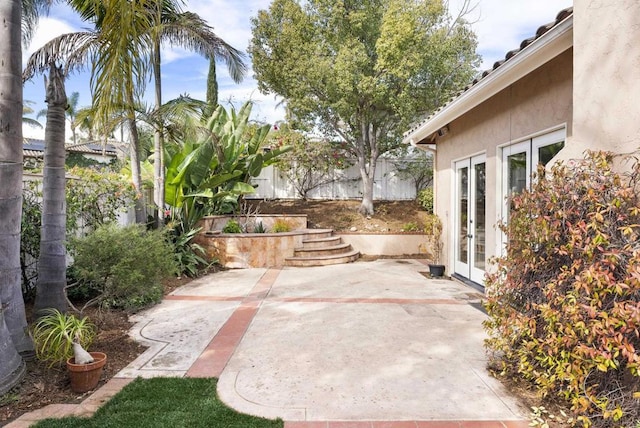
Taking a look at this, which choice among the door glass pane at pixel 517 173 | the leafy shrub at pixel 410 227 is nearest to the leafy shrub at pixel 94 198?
the door glass pane at pixel 517 173

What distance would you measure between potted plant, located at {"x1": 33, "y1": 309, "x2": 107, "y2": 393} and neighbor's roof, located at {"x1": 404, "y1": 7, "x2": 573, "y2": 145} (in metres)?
5.80

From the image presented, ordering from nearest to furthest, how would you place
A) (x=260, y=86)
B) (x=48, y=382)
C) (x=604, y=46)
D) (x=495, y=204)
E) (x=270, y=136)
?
(x=604, y=46)
(x=48, y=382)
(x=495, y=204)
(x=260, y=86)
(x=270, y=136)

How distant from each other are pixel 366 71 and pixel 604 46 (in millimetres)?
10152

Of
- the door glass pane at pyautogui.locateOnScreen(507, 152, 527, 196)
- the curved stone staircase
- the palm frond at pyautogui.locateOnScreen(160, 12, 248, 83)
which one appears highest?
the palm frond at pyautogui.locateOnScreen(160, 12, 248, 83)

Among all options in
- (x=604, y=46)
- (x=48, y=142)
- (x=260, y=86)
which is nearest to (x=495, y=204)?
(x=604, y=46)

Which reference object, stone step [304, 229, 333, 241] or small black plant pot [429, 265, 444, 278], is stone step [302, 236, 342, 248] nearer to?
stone step [304, 229, 333, 241]

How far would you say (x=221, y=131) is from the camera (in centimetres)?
1134

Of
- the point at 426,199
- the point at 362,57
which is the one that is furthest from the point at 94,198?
the point at 426,199

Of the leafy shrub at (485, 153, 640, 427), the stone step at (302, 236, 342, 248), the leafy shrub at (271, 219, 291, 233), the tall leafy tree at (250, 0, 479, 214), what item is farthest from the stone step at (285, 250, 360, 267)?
the leafy shrub at (485, 153, 640, 427)

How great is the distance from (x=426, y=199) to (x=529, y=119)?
8891 mm

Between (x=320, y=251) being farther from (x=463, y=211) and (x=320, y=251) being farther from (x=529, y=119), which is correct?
(x=529, y=119)

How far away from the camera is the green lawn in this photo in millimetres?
2895

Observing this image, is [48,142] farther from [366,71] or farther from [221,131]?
[366,71]

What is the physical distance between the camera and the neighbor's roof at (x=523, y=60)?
4000mm
